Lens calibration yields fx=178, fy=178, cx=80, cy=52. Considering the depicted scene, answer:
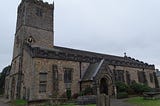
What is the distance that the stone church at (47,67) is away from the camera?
28.2 m

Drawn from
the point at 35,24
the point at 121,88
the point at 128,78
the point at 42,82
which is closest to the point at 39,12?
the point at 35,24

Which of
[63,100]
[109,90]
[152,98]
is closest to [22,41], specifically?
[63,100]

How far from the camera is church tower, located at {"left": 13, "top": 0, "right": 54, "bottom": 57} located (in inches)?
1432

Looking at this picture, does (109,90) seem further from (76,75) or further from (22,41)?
(22,41)

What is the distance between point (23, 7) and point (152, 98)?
31.2m

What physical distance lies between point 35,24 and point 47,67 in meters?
12.9

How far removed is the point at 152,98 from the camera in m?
23.8

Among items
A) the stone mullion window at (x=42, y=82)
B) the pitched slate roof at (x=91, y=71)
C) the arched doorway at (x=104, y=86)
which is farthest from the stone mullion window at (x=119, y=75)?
the stone mullion window at (x=42, y=82)

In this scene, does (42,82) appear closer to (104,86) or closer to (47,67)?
(47,67)

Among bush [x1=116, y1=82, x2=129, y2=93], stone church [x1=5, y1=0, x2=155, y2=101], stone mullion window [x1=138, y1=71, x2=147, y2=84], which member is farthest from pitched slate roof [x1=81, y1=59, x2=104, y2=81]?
stone mullion window [x1=138, y1=71, x2=147, y2=84]

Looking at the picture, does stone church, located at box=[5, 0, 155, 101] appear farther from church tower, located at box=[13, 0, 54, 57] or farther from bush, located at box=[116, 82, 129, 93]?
bush, located at box=[116, 82, 129, 93]

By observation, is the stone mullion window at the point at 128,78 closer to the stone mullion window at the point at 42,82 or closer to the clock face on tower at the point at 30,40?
the stone mullion window at the point at 42,82

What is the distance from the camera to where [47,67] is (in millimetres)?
28891

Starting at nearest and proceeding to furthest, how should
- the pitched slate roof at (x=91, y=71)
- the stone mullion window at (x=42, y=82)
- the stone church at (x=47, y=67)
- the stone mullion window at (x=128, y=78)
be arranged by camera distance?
the stone mullion window at (x=42, y=82) → the stone church at (x=47, y=67) → the pitched slate roof at (x=91, y=71) → the stone mullion window at (x=128, y=78)
